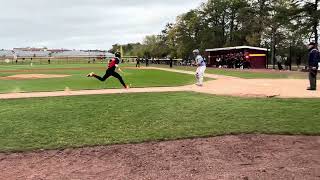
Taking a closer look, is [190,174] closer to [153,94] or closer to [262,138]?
[262,138]

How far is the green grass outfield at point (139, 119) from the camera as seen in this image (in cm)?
1080

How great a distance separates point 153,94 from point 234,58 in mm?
39462

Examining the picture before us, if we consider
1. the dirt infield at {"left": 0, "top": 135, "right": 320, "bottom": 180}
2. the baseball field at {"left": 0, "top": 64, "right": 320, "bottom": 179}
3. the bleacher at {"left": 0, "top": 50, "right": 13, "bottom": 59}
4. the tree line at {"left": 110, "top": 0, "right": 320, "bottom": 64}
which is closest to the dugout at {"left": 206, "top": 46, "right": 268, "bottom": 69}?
the tree line at {"left": 110, "top": 0, "right": 320, "bottom": 64}

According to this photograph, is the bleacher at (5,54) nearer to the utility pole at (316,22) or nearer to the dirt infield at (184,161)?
the utility pole at (316,22)

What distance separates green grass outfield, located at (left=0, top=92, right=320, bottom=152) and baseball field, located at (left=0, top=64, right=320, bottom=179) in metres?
0.02

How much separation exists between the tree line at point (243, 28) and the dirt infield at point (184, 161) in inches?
1753

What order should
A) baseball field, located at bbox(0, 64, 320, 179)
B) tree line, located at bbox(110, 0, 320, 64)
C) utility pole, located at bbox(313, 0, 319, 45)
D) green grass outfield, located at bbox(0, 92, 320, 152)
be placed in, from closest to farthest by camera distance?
1. baseball field, located at bbox(0, 64, 320, 179)
2. green grass outfield, located at bbox(0, 92, 320, 152)
3. utility pole, located at bbox(313, 0, 319, 45)
4. tree line, located at bbox(110, 0, 320, 64)

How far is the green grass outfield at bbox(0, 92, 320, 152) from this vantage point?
10.8 meters

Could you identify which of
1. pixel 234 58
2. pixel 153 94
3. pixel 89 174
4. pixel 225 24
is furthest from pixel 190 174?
pixel 225 24

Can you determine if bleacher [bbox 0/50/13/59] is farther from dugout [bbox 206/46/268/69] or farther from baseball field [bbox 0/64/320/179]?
baseball field [bbox 0/64/320/179]

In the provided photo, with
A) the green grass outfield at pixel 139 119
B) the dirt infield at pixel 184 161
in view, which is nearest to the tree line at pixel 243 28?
the green grass outfield at pixel 139 119

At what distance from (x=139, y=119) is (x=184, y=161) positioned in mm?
4368

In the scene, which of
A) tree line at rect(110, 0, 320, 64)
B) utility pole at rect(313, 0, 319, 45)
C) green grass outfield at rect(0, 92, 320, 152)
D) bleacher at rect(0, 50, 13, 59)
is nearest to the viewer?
green grass outfield at rect(0, 92, 320, 152)

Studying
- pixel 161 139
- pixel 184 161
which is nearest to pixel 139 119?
pixel 161 139
